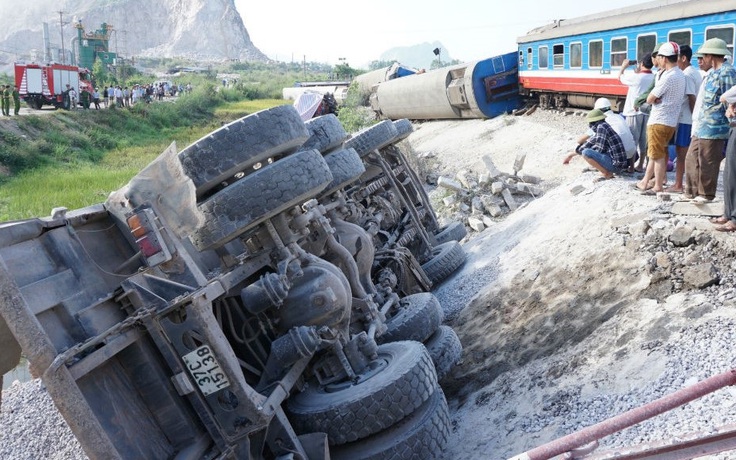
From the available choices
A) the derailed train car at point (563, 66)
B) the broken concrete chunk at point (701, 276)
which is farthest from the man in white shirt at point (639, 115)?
Result: the broken concrete chunk at point (701, 276)

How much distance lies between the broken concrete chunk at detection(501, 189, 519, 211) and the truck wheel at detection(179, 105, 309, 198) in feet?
22.1

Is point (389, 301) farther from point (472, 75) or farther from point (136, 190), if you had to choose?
point (472, 75)

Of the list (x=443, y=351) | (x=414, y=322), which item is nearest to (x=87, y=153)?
(x=414, y=322)

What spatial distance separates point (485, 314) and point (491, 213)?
172 inches

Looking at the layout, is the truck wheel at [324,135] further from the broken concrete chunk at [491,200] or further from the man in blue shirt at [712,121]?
the broken concrete chunk at [491,200]

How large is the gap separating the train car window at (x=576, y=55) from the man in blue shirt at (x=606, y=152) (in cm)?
849

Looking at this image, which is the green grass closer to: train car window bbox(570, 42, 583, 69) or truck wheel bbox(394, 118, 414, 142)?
truck wheel bbox(394, 118, 414, 142)

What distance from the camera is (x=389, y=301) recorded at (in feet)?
17.5

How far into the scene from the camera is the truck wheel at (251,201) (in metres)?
3.77

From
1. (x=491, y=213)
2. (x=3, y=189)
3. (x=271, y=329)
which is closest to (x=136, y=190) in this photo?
(x=271, y=329)

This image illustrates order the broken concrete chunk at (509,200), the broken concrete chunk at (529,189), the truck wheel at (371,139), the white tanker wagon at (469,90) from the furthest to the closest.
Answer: the white tanker wagon at (469,90) < the broken concrete chunk at (529,189) < the broken concrete chunk at (509,200) < the truck wheel at (371,139)

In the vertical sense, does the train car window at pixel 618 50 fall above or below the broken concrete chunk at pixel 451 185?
above

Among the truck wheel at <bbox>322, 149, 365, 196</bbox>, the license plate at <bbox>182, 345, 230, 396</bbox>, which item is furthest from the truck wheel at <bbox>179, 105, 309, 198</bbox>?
the truck wheel at <bbox>322, 149, 365, 196</bbox>

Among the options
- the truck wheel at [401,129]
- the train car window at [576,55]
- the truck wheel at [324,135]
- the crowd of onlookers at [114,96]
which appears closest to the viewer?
the truck wheel at [324,135]
